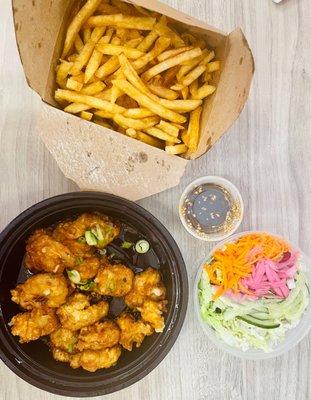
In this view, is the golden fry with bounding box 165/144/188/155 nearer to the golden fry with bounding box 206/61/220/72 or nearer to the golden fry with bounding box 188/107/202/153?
the golden fry with bounding box 188/107/202/153

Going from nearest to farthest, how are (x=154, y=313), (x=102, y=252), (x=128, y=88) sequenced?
(x=128, y=88) < (x=154, y=313) < (x=102, y=252)

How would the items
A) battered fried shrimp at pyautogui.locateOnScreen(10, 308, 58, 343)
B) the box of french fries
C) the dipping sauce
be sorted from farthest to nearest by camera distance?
the dipping sauce, battered fried shrimp at pyautogui.locateOnScreen(10, 308, 58, 343), the box of french fries

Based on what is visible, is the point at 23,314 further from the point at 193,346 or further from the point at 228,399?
the point at 228,399

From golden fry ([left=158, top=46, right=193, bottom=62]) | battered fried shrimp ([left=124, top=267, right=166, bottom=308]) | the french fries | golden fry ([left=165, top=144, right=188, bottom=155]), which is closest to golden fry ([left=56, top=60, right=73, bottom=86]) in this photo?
the french fries

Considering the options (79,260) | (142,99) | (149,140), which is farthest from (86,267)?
(142,99)

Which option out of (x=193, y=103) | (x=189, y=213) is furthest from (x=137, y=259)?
(x=193, y=103)

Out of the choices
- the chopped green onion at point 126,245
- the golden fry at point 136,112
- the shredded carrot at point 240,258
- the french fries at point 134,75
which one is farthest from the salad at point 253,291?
the golden fry at point 136,112

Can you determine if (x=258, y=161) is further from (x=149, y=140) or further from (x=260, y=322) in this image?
(x=260, y=322)
